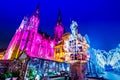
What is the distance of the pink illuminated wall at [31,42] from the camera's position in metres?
32.8

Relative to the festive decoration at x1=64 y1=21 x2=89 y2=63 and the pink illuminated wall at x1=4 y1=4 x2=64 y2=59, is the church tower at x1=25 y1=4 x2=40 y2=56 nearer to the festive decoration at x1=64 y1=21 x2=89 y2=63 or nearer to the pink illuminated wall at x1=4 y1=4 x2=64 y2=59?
the pink illuminated wall at x1=4 y1=4 x2=64 y2=59

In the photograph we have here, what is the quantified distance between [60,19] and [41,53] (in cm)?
Result: 2105

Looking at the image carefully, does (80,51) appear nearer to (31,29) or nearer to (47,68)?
(47,68)

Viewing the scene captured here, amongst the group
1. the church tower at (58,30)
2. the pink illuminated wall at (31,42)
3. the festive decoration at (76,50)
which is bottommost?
the festive decoration at (76,50)

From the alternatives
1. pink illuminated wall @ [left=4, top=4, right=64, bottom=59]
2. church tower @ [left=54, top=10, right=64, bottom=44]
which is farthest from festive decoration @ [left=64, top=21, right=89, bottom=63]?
church tower @ [left=54, top=10, right=64, bottom=44]

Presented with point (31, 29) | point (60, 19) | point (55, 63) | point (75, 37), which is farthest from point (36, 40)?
point (75, 37)

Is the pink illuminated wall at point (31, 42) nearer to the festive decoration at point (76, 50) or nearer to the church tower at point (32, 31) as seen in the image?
the church tower at point (32, 31)

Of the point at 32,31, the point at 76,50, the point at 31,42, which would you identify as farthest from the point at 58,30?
the point at 76,50

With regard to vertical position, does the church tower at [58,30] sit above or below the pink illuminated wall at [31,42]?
above

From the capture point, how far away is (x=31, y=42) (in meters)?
33.6

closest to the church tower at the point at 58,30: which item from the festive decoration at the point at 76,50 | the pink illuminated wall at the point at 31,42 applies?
the pink illuminated wall at the point at 31,42

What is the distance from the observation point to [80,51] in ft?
12.5

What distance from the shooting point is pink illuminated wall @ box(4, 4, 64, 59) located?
1291 inches

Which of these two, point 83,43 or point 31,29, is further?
point 31,29
